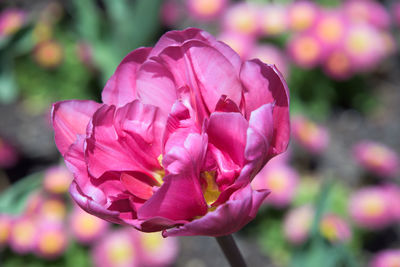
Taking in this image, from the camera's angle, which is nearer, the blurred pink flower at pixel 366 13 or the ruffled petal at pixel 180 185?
the ruffled petal at pixel 180 185

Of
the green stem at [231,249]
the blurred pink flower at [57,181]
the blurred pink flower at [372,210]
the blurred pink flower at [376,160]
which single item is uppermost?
the green stem at [231,249]

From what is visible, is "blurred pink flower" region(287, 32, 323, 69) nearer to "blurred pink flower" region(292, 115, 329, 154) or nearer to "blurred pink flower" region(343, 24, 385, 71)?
"blurred pink flower" region(343, 24, 385, 71)

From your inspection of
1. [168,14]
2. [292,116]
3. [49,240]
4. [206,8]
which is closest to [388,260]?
[292,116]

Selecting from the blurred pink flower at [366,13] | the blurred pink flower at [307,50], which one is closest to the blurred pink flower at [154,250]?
the blurred pink flower at [307,50]

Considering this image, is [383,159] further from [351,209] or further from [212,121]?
[212,121]

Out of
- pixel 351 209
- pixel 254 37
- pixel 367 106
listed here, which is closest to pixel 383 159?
pixel 351 209

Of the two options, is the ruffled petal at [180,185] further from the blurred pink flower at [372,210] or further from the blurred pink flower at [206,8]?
the blurred pink flower at [206,8]

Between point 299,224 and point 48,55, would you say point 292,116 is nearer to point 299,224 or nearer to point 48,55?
point 299,224

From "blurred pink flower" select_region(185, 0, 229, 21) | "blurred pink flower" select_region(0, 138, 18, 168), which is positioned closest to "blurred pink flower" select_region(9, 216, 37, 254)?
"blurred pink flower" select_region(0, 138, 18, 168)
